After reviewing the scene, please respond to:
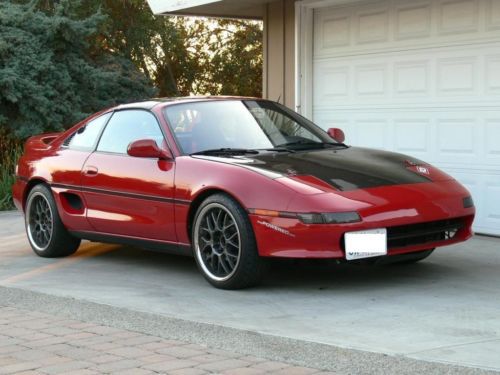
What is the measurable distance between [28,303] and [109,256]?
232cm

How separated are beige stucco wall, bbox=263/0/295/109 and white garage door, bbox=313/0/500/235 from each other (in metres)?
0.48

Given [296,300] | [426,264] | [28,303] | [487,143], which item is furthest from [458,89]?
[28,303]

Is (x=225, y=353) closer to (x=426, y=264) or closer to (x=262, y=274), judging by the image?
(x=262, y=274)

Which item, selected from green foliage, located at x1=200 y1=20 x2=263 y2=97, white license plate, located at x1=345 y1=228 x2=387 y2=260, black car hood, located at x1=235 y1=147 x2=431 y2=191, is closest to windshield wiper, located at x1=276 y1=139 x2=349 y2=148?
black car hood, located at x1=235 y1=147 x2=431 y2=191

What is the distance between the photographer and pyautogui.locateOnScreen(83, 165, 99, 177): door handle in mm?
8203

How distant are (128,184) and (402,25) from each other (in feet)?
15.0

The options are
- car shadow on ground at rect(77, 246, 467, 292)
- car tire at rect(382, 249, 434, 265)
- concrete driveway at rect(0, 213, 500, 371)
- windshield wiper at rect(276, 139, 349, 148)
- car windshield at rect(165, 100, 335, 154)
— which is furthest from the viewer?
windshield wiper at rect(276, 139, 349, 148)

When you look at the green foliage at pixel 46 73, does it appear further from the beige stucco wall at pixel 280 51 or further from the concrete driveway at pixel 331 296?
the concrete driveway at pixel 331 296

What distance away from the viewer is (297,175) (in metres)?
6.81

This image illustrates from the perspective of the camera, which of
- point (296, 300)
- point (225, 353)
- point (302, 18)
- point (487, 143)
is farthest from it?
point (302, 18)

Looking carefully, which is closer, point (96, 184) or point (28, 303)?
point (28, 303)

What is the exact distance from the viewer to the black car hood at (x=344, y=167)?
270 inches

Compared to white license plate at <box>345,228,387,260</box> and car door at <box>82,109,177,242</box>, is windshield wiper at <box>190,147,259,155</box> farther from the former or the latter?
white license plate at <box>345,228,387,260</box>

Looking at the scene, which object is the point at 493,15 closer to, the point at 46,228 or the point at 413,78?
the point at 413,78
